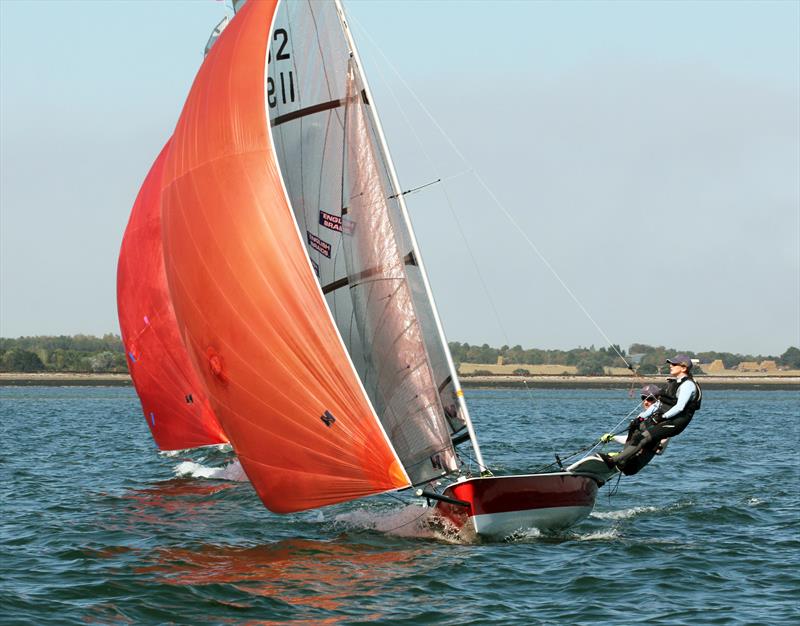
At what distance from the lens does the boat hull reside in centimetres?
1584

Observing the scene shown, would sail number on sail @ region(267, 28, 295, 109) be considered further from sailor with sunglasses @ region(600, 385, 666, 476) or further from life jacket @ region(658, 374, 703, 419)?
life jacket @ region(658, 374, 703, 419)

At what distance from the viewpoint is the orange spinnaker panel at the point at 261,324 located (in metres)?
15.6

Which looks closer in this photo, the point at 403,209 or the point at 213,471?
the point at 403,209

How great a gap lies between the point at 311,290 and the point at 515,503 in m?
4.24

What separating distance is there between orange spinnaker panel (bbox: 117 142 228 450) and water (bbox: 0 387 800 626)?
1.29 m

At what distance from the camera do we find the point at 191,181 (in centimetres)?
1686

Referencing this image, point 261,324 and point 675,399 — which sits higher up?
point 261,324

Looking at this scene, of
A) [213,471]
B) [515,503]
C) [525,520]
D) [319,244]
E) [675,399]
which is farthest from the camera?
[213,471]

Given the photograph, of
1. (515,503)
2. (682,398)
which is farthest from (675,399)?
(515,503)

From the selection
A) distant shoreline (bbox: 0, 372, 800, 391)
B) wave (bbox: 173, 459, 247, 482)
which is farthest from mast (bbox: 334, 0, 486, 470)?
distant shoreline (bbox: 0, 372, 800, 391)

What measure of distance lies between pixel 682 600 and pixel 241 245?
295 inches

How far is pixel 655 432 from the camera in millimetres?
17547

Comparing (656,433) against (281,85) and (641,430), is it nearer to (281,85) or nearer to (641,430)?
(641,430)

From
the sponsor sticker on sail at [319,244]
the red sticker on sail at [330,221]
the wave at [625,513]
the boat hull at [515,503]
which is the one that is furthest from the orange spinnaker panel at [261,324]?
the wave at [625,513]
